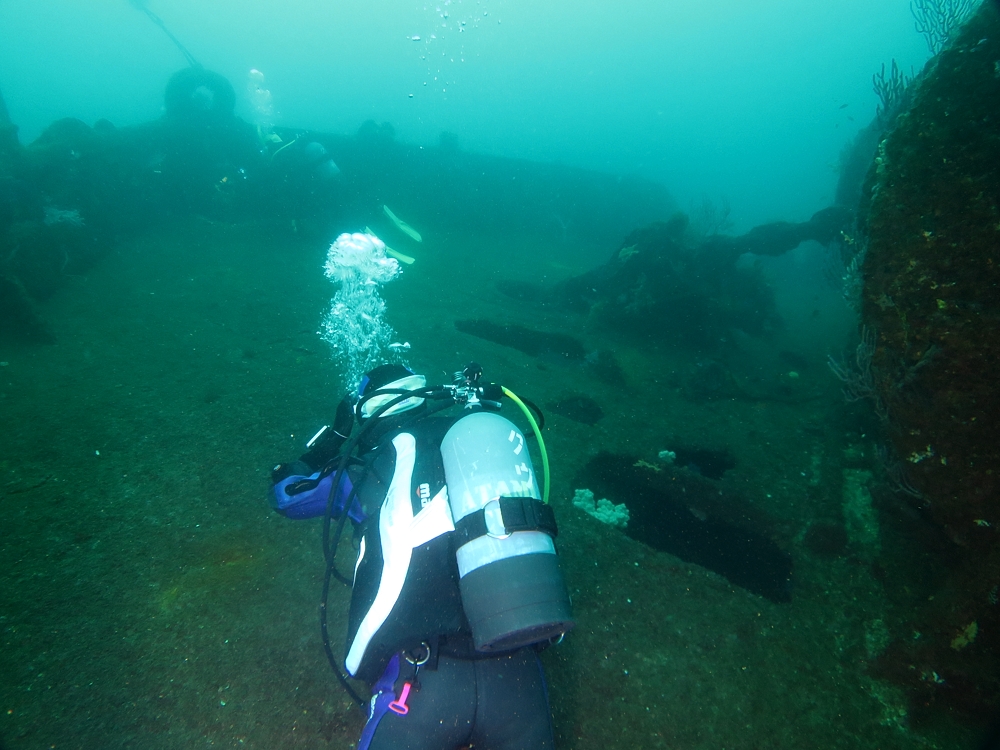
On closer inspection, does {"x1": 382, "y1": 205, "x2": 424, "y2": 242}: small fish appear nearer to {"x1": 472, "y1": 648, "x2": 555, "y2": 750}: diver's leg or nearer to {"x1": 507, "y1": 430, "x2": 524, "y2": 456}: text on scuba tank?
{"x1": 507, "y1": 430, "x2": 524, "y2": 456}: text on scuba tank

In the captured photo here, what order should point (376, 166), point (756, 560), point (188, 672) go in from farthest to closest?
1. point (376, 166)
2. point (756, 560)
3. point (188, 672)

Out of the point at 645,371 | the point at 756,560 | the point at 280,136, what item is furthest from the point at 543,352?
the point at 280,136

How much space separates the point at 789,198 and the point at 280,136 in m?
70.7

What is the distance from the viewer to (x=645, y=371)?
872 centimetres

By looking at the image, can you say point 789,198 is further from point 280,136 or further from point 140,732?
point 140,732

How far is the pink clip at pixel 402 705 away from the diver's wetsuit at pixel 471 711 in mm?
21

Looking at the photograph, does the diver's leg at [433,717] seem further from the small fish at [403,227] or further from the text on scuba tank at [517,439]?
the small fish at [403,227]

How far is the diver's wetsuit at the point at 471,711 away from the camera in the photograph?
2.14m

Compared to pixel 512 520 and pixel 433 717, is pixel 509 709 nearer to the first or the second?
pixel 433 717

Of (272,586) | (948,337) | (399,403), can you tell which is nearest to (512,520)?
(399,403)

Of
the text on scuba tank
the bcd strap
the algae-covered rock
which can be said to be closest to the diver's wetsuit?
the bcd strap

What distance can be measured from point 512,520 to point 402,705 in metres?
1.13

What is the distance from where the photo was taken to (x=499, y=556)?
2080 mm

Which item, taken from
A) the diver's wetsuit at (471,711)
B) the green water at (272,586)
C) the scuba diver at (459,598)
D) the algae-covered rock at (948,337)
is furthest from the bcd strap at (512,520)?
the algae-covered rock at (948,337)
